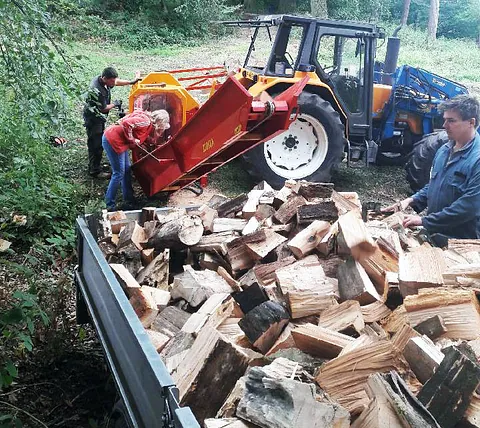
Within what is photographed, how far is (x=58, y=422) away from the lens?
296 centimetres

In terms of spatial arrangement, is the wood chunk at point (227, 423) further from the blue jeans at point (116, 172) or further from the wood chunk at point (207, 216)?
the blue jeans at point (116, 172)

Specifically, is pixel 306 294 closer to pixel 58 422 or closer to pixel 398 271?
pixel 398 271

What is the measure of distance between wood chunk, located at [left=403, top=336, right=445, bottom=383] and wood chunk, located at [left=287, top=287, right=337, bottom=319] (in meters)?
0.53

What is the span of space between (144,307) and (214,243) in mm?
707

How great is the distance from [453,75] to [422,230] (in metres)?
16.5

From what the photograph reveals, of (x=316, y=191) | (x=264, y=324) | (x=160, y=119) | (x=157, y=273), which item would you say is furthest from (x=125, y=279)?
(x=160, y=119)

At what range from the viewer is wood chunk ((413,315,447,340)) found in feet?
7.58

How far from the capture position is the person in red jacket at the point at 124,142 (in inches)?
230

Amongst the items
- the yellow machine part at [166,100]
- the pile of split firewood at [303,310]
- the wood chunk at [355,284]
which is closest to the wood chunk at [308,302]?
the pile of split firewood at [303,310]

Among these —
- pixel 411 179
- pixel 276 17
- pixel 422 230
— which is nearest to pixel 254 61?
pixel 276 17

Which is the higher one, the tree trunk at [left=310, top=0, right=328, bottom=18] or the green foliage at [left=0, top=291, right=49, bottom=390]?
the tree trunk at [left=310, top=0, right=328, bottom=18]

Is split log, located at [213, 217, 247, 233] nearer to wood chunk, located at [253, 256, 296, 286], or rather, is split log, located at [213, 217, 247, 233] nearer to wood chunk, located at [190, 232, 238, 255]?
wood chunk, located at [190, 232, 238, 255]

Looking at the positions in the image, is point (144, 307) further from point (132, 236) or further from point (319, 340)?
point (319, 340)

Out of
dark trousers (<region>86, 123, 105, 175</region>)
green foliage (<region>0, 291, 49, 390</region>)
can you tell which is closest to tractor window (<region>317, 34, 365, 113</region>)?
dark trousers (<region>86, 123, 105, 175</region>)
